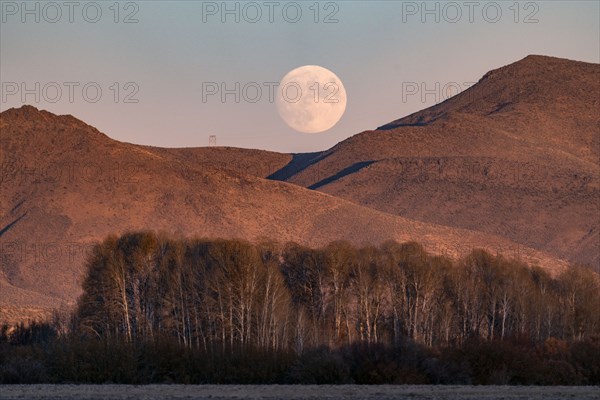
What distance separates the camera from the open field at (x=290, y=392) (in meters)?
22.4

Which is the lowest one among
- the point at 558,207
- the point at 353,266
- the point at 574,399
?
the point at 574,399

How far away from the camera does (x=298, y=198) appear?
536 feet

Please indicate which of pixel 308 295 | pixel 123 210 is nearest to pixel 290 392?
pixel 308 295

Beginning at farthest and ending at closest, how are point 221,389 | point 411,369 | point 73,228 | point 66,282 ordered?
point 73,228, point 66,282, point 411,369, point 221,389

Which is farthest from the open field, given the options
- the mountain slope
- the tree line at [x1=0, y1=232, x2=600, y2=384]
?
the mountain slope

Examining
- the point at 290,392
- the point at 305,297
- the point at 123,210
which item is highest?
the point at 123,210

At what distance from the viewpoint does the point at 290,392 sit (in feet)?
77.8

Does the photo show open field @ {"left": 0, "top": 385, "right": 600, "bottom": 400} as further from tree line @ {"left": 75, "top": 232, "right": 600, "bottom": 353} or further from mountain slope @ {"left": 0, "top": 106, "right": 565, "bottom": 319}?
mountain slope @ {"left": 0, "top": 106, "right": 565, "bottom": 319}

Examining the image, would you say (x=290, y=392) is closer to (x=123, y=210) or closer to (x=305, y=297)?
(x=305, y=297)

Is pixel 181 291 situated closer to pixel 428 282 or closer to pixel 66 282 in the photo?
pixel 428 282

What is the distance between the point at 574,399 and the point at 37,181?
478 feet

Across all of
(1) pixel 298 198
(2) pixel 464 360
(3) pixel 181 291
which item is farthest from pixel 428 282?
(1) pixel 298 198

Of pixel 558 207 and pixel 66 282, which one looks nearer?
pixel 66 282

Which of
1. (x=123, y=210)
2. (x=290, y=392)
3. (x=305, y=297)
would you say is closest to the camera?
(x=290, y=392)
